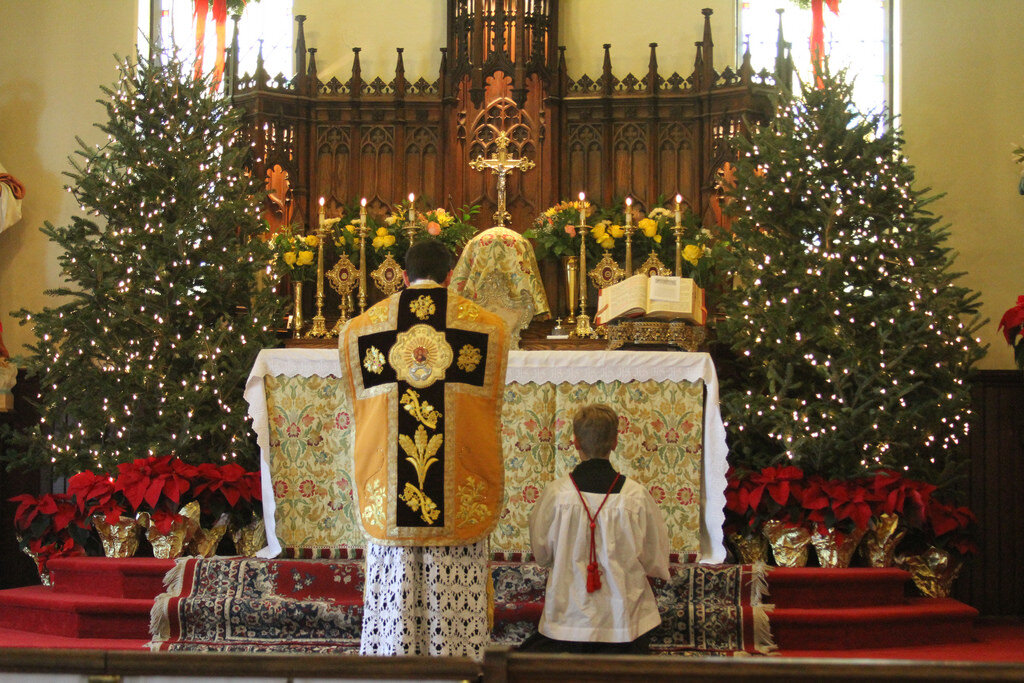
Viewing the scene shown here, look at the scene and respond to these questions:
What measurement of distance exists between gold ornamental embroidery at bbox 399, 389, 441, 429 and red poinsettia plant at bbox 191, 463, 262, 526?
2.63 metres

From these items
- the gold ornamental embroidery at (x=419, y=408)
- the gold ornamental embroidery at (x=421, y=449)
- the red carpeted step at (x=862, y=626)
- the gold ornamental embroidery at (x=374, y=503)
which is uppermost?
the gold ornamental embroidery at (x=419, y=408)

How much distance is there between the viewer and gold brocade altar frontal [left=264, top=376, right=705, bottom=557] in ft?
19.8

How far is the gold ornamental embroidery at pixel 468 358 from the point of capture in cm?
425

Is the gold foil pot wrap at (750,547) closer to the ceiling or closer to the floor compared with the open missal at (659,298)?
closer to the floor

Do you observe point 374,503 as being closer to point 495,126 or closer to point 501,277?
point 501,277

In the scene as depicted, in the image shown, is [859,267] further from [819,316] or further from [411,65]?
[411,65]

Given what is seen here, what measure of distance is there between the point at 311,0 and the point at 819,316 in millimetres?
5589

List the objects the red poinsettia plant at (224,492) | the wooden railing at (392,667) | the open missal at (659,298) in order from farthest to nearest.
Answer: the red poinsettia plant at (224,492), the open missal at (659,298), the wooden railing at (392,667)

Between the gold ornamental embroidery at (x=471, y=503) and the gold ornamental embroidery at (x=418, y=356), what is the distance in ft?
1.40

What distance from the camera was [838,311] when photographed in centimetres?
682

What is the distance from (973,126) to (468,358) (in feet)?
20.5

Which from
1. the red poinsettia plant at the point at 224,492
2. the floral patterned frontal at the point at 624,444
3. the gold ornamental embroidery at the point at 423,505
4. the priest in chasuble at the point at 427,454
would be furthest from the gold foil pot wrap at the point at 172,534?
the gold ornamental embroidery at the point at 423,505

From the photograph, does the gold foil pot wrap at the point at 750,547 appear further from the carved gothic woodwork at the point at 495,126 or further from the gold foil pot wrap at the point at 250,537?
the carved gothic woodwork at the point at 495,126

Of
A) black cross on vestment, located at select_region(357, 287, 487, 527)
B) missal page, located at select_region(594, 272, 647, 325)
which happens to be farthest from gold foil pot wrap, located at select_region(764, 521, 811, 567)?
black cross on vestment, located at select_region(357, 287, 487, 527)
